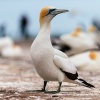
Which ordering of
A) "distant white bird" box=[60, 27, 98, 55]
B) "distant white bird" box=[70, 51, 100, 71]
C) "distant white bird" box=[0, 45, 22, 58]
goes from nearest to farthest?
"distant white bird" box=[70, 51, 100, 71]
"distant white bird" box=[60, 27, 98, 55]
"distant white bird" box=[0, 45, 22, 58]

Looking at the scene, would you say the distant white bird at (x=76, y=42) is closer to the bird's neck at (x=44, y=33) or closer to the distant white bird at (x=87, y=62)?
the distant white bird at (x=87, y=62)

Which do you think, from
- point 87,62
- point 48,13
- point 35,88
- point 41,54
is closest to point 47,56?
point 41,54

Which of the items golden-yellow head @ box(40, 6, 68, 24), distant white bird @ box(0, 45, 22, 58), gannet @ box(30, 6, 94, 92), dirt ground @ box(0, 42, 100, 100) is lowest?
distant white bird @ box(0, 45, 22, 58)

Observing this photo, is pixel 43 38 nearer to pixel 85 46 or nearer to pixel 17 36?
pixel 85 46

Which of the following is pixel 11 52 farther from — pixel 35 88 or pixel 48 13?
pixel 48 13

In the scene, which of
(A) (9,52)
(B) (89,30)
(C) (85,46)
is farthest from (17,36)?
(C) (85,46)

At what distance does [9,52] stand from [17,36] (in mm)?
19836

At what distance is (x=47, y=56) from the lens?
20.8 ft

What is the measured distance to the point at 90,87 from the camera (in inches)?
273

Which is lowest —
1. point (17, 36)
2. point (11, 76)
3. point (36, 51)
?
point (17, 36)

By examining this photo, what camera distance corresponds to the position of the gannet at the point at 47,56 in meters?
6.32

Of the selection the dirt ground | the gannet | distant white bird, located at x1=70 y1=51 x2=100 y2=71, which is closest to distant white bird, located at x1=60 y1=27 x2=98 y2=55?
distant white bird, located at x1=70 y1=51 x2=100 y2=71

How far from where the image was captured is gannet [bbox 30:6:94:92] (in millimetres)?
6324

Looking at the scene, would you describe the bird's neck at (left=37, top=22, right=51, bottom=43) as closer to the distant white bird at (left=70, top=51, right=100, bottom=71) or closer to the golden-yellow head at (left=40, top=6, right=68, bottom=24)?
the golden-yellow head at (left=40, top=6, right=68, bottom=24)
